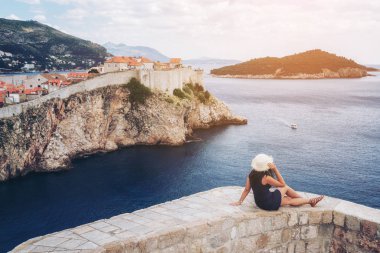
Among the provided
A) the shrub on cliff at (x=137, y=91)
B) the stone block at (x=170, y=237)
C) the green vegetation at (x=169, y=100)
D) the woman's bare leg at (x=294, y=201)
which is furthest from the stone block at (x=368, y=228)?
the green vegetation at (x=169, y=100)

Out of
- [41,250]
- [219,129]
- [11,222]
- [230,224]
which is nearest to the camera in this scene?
[41,250]

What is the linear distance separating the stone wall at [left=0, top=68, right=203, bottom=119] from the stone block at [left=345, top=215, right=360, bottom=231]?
45.2 meters

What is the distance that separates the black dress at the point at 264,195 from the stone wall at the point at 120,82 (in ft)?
144

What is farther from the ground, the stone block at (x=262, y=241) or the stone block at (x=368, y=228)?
the stone block at (x=368, y=228)

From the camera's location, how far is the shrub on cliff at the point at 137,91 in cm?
5619

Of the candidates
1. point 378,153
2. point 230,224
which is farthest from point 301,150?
point 230,224

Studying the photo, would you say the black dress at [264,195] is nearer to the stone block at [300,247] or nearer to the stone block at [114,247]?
the stone block at [300,247]

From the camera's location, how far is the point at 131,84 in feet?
188

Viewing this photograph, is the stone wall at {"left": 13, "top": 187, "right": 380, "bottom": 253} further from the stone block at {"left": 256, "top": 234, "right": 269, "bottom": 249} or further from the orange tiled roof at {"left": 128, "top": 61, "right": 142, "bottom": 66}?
the orange tiled roof at {"left": 128, "top": 61, "right": 142, "bottom": 66}

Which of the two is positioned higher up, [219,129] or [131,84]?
[131,84]

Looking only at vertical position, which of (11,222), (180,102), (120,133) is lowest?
(11,222)

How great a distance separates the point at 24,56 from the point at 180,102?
79.6 meters

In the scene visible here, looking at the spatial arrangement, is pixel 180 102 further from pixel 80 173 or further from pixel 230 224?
pixel 230 224

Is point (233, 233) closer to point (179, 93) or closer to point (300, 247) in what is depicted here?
point (300, 247)
